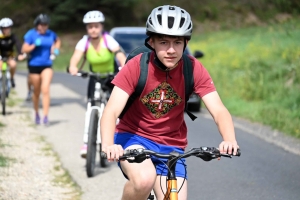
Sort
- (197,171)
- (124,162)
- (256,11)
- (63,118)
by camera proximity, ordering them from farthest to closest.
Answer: (256,11)
(63,118)
(197,171)
(124,162)

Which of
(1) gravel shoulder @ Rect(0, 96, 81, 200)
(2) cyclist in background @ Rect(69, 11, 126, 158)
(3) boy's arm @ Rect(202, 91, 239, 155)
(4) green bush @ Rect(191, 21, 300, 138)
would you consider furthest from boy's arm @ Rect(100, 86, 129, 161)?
(4) green bush @ Rect(191, 21, 300, 138)

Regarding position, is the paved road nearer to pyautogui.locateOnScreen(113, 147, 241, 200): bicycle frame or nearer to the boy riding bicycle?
the boy riding bicycle

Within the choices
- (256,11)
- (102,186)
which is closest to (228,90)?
(102,186)

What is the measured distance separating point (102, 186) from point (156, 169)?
309cm

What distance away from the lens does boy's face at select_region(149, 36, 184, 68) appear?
4383mm

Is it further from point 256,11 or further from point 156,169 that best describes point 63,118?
point 256,11

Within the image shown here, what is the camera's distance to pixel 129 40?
15.0 m

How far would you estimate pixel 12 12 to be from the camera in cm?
6381

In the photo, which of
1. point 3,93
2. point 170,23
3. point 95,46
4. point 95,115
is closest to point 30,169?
point 95,115

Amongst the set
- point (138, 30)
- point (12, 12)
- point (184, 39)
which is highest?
point (184, 39)

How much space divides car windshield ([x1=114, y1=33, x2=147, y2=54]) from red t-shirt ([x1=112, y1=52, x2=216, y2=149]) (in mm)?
10062

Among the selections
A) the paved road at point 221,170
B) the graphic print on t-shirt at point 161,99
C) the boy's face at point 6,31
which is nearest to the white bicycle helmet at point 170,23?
the graphic print on t-shirt at point 161,99

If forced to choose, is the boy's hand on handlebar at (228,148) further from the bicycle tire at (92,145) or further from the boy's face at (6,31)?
the boy's face at (6,31)

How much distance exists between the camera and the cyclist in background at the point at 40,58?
40.1 feet
